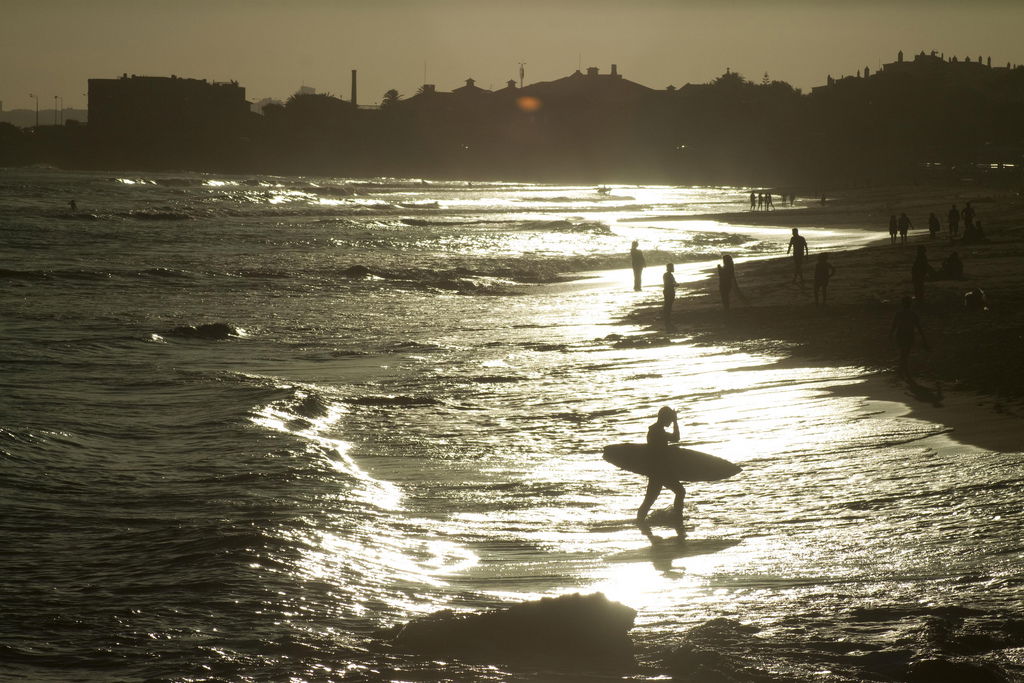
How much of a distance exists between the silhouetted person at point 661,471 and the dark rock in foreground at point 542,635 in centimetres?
256

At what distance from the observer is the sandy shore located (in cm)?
1241

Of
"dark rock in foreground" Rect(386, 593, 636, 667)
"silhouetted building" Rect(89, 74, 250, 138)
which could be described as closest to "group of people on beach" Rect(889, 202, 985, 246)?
"dark rock in foreground" Rect(386, 593, 636, 667)

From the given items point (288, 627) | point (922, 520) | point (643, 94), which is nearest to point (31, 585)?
point (288, 627)

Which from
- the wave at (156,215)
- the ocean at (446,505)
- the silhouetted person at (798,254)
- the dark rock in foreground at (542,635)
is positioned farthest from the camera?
the wave at (156,215)

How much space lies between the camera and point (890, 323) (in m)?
17.8

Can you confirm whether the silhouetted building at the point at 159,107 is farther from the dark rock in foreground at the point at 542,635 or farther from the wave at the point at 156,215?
the dark rock in foreground at the point at 542,635

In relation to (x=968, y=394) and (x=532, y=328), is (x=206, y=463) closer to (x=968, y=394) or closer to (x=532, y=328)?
(x=968, y=394)

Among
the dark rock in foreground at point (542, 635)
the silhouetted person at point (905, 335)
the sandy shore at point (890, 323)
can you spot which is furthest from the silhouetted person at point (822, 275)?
the dark rock in foreground at point (542, 635)

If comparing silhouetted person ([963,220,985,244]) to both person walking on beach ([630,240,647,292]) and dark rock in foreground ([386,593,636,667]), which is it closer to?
person walking on beach ([630,240,647,292])

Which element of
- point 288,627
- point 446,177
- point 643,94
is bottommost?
point 288,627

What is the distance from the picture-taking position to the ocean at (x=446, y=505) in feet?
23.6

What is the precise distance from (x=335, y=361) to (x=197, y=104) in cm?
13944

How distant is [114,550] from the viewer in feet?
30.2

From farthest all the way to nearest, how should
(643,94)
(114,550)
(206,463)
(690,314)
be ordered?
(643,94), (690,314), (206,463), (114,550)
